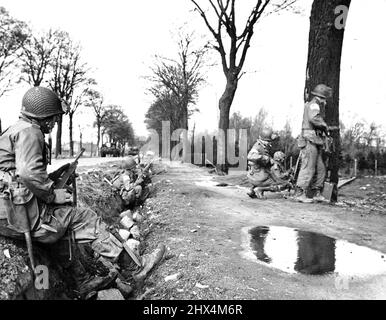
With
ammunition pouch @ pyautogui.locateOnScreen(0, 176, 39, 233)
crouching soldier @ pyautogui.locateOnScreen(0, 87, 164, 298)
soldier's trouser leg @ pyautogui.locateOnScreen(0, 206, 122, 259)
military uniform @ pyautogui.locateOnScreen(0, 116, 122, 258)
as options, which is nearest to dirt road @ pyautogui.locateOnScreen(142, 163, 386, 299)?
soldier's trouser leg @ pyautogui.locateOnScreen(0, 206, 122, 259)

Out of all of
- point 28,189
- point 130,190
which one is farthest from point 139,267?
point 130,190

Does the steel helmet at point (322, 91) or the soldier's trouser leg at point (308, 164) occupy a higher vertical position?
the steel helmet at point (322, 91)

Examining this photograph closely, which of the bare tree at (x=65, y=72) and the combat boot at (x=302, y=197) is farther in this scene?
the bare tree at (x=65, y=72)

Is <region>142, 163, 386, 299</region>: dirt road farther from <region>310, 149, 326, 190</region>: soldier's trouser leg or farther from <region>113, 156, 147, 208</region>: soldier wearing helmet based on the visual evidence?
<region>113, 156, 147, 208</region>: soldier wearing helmet

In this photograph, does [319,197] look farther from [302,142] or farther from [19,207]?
[19,207]

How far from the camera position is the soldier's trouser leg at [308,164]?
8258mm

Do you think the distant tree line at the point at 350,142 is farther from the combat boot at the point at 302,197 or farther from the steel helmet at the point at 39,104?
the steel helmet at the point at 39,104

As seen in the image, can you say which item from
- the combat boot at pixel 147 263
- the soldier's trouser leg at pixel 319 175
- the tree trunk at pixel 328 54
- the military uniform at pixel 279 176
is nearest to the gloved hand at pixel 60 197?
the combat boot at pixel 147 263

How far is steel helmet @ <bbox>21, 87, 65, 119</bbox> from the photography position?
3744 mm

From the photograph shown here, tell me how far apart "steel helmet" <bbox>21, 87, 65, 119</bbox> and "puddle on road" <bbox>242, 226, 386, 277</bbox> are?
2.74 meters

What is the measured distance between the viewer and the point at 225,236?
5.52 metres
